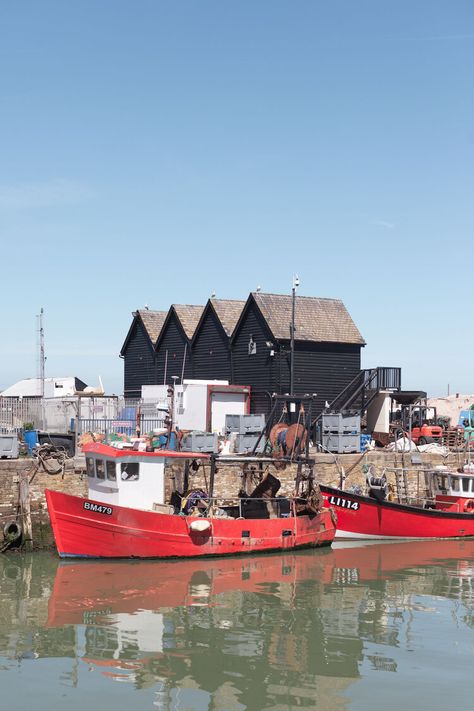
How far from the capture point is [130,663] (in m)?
15.3

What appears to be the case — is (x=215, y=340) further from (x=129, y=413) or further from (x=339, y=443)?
(x=339, y=443)

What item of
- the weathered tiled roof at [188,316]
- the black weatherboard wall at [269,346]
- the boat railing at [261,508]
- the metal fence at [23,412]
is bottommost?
the boat railing at [261,508]

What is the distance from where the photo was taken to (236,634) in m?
17.0

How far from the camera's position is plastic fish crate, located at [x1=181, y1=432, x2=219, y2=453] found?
3247cm

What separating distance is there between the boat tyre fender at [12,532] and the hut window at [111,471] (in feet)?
10.8

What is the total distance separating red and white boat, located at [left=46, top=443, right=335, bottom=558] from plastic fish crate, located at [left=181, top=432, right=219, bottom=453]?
17.9 feet

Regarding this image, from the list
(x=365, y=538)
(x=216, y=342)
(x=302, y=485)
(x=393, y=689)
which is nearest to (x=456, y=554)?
(x=365, y=538)

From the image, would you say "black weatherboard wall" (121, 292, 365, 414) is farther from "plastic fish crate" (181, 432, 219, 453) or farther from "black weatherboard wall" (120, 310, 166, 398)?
"plastic fish crate" (181, 432, 219, 453)

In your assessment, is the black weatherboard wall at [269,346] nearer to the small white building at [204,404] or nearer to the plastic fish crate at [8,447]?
the small white building at [204,404]

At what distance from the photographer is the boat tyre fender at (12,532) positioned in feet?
84.3

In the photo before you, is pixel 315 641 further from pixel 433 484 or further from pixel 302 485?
pixel 433 484

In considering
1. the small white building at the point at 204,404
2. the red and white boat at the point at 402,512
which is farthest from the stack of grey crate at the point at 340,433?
the small white building at the point at 204,404

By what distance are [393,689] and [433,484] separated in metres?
19.7

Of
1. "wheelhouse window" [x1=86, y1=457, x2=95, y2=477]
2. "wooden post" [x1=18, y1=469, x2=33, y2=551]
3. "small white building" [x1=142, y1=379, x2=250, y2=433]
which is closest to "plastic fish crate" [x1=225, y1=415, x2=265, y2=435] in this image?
"small white building" [x1=142, y1=379, x2=250, y2=433]
